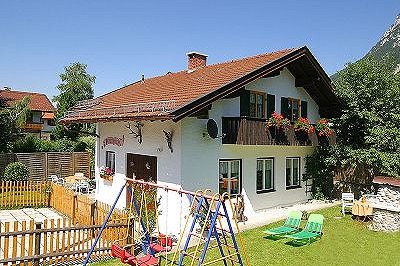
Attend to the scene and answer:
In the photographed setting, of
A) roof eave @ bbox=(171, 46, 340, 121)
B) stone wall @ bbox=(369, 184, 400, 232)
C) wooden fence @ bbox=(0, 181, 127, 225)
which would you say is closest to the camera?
roof eave @ bbox=(171, 46, 340, 121)

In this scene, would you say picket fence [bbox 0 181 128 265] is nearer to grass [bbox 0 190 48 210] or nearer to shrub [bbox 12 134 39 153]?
grass [bbox 0 190 48 210]

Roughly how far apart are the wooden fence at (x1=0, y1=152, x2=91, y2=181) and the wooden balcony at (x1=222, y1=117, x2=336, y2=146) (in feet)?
47.8

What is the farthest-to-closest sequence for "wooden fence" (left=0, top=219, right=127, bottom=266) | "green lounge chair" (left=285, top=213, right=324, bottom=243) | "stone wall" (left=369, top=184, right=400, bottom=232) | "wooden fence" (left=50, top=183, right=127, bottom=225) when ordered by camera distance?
"stone wall" (left=369, top=184, right=400, bottom=232), "green lounge chair" (left=285, top=213, right=324, bottom=243), "wooden fence" (left=50, top=183, right=127, bottom=225), "wooden fence" (left=0, top=219, right=127, bottom=266)

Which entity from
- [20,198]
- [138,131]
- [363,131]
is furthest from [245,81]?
[20,198]

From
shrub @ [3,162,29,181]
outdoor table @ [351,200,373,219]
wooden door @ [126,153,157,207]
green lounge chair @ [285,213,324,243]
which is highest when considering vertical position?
wooden door @ [126,153,157,207]

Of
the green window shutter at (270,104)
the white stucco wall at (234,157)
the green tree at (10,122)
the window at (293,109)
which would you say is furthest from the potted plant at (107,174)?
the green tree at (10,122)

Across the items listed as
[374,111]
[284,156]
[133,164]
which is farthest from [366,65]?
[133,164]

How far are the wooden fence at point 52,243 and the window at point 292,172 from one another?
913cm

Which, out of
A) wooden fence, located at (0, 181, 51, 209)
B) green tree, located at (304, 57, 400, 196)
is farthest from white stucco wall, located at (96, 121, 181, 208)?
green tree, located at (304, 57, 400, 196)

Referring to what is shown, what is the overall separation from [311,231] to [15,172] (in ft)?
54.1

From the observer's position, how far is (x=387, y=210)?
11828 mm

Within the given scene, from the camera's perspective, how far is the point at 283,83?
52.3ft

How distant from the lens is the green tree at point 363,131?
15.6m

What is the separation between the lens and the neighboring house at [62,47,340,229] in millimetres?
12016
